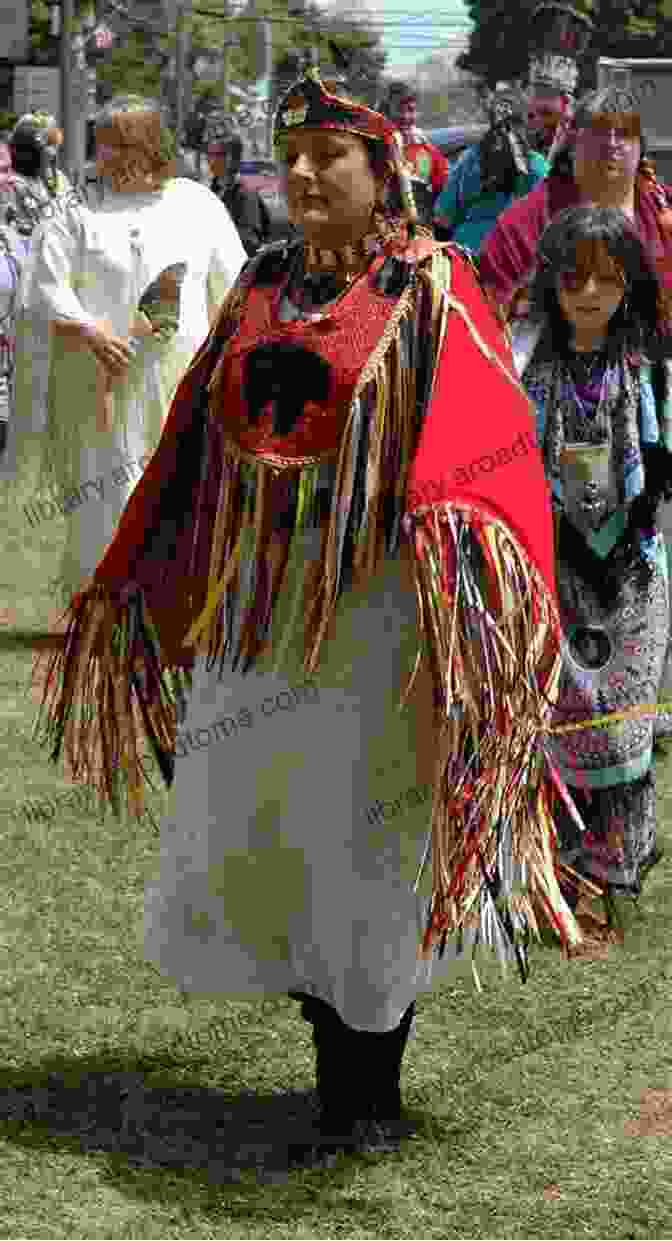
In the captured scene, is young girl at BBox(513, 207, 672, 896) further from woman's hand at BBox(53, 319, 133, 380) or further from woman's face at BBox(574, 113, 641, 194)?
woman's hand at BBox(53, 319, 133, 380)

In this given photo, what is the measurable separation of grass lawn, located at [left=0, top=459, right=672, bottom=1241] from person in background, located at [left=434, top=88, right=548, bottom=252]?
3354mm

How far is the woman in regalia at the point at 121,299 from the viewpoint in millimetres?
7812

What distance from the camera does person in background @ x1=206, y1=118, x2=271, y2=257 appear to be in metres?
16.3

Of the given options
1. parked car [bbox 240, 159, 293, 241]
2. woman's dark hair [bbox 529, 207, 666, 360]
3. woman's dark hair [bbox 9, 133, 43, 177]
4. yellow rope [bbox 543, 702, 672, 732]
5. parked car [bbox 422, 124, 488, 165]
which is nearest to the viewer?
woman's dark hair [bbox 529, 207, 666, 360]

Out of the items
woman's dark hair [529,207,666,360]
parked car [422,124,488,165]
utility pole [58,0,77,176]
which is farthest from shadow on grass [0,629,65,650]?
utility pole [58,0,77,176]

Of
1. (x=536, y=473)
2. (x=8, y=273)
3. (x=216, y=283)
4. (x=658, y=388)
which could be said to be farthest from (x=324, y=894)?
(x=8, y=273)

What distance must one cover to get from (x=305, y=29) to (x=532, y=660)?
124 centimetres

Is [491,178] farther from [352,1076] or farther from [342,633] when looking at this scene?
[352,1076]

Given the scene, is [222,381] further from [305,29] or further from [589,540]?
[589,540]

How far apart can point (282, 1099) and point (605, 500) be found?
1583 millimetres

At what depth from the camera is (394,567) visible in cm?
401

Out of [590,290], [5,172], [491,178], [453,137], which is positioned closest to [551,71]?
[491,178]

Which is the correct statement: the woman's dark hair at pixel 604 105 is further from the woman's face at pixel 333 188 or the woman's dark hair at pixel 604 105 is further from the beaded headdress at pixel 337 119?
the woman's face at pixel 333 188

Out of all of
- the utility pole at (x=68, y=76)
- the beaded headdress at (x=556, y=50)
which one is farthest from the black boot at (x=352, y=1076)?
the utility pole at (x=68, y=76)
